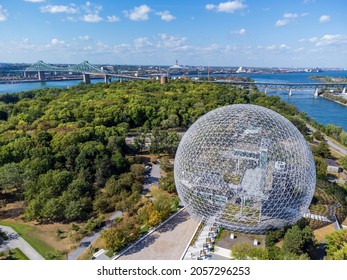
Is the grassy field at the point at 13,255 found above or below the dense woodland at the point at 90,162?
below

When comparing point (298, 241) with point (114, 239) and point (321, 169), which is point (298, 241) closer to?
point (114, 239)

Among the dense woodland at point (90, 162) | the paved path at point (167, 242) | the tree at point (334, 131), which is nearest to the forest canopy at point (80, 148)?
the dense woodland at point (90, 162)

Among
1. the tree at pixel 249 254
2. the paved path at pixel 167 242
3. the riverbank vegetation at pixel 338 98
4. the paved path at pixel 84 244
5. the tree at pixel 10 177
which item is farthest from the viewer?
the riverbank vegetation at pixel 338 98

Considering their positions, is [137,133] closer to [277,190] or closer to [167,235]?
[167,235]

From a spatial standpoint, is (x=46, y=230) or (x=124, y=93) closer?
(x=46, y=230)

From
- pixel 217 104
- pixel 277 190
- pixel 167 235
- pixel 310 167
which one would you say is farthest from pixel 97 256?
pixel 217 104

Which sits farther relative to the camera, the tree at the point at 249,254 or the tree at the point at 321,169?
the tree at the point at 321,169

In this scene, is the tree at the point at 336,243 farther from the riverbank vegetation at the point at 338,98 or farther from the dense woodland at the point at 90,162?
the riverbank vegetation at the point at 338,98
